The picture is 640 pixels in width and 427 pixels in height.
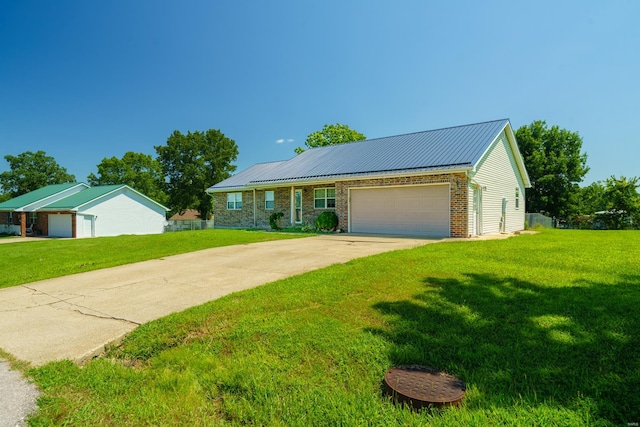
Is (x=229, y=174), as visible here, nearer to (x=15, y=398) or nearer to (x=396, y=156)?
(x=396, y=156)

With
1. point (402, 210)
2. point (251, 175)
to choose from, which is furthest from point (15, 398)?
point (251, 175)

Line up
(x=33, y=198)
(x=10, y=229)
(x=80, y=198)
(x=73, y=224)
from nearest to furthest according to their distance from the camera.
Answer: (x=73, y=224)
(x=80, y=198)
(x=33, y=198)
(x=10, y=229)

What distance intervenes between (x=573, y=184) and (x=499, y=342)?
120ft

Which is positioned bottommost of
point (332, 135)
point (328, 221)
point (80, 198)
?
point (328, 221)

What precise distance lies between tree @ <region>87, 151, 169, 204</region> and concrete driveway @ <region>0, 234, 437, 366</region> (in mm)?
49737

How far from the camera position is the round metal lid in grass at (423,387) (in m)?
2.49

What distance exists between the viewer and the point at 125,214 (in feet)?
106

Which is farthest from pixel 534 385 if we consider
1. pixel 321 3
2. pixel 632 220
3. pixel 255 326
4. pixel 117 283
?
pixel 632 220

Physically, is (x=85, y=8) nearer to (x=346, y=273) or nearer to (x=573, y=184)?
(x=346, y=273)

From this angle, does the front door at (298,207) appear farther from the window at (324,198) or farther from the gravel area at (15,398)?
the gravel area at (15,398)

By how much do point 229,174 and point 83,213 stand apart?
2297 cm

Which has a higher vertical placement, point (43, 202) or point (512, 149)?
point (512, 149)

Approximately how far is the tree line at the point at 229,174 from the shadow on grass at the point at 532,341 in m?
26.3

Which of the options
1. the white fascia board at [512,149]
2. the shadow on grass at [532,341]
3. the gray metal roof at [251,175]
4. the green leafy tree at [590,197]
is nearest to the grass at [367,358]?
the shadow on grass at [532,341]
